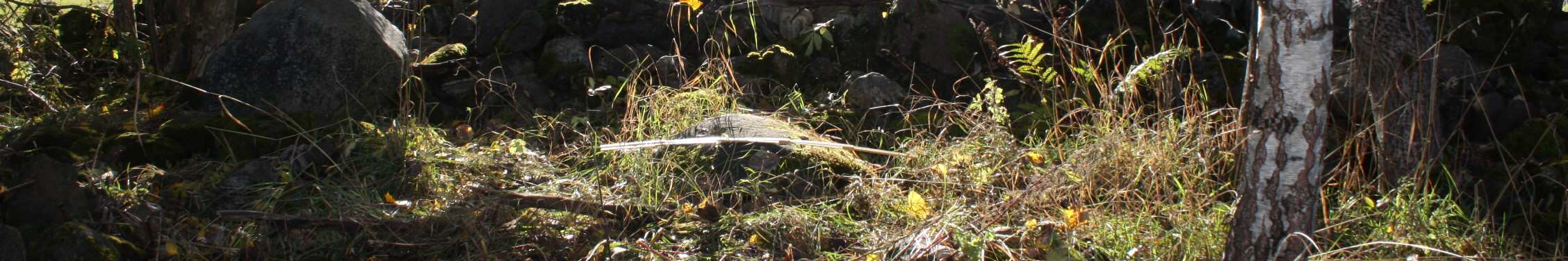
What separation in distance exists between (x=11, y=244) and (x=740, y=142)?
2.18 m

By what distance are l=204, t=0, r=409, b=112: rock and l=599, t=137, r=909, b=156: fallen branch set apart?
1133mm

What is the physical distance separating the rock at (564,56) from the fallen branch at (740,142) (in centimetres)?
106

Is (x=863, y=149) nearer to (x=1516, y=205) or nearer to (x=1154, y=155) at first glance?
(x=1154, y=155)

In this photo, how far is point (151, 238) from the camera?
3.13m

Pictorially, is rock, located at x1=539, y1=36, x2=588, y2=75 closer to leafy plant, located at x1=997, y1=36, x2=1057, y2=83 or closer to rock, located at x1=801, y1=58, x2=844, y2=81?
rock, located at x1=801, y1=58, x2=844, y2=81

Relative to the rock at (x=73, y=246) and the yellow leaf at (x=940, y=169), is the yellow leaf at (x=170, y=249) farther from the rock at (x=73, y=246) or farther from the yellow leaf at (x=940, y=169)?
the yellow leaf at (x=940, y=169)

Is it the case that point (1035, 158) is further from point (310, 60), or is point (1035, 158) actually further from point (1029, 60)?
point (310, 60)

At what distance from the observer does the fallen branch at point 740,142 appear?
149 inches

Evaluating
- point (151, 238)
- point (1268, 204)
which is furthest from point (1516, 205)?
point (151, 238)

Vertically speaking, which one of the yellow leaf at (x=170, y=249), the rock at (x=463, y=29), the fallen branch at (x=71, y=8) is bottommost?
the yellow leaf at (x=170, y=249)

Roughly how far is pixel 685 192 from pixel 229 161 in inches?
66.9

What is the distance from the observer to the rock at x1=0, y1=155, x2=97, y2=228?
10.2ft

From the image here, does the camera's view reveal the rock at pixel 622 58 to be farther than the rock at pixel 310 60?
Yes

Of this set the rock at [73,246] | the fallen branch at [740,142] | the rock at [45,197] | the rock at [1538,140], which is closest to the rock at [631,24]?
the fallen branch at [740,142]
